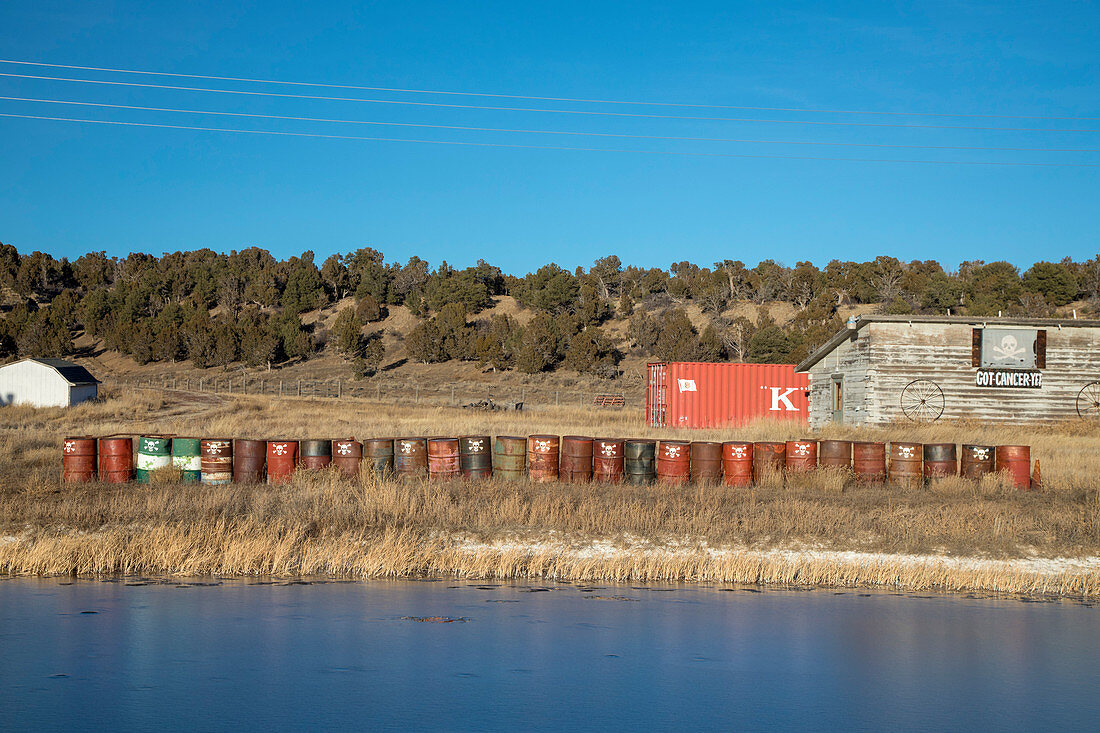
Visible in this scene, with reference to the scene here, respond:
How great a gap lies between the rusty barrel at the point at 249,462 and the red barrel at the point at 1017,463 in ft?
44.6

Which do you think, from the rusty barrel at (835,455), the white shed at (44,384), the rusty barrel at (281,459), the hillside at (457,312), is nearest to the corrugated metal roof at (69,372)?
the white shed at (44,384)

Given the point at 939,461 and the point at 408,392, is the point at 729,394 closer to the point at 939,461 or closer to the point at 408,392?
the point at 939,461

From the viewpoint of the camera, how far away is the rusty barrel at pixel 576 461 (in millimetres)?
16891

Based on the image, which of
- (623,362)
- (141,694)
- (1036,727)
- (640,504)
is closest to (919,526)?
(640,504)

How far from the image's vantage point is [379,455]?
55.5ft

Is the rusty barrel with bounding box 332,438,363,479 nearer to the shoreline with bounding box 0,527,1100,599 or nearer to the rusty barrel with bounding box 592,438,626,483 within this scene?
the rusty barrel with bounding box 592,438,626,483

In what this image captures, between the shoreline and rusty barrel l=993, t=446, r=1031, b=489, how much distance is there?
5025mm

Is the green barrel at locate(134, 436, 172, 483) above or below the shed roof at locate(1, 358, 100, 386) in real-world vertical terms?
below

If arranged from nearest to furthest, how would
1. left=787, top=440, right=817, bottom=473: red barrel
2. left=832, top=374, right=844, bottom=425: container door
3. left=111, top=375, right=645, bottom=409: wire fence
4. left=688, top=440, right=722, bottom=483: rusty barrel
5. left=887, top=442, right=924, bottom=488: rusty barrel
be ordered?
left=688, top=440, right=722, bottom=483: rusty barrel → left=887, top=442, right=924, bottom=488: rusty barrel → left=787, top=440, right=817, bottom=473: red barrel → left=832, top=374, right=844, bottom=425: container door → left=111, top=375, right=645, bottom=409: wire fence

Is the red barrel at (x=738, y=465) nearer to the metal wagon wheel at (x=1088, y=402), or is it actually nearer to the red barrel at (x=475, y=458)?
the red barrel at (x=475, y=458)

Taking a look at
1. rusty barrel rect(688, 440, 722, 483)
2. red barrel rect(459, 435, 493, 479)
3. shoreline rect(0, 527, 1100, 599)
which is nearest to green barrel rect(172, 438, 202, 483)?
shoreline rect(0, 527, 1100, 599)

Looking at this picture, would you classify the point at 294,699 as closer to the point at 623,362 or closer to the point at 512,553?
the point at 512,553

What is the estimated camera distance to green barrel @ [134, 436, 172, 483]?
16.8 meters

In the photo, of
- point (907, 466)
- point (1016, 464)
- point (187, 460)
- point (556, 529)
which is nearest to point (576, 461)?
point (556, 529)
